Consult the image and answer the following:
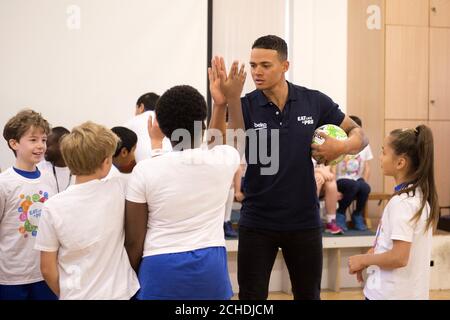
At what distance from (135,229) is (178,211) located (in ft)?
0.58

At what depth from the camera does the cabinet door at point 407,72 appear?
23.9ft

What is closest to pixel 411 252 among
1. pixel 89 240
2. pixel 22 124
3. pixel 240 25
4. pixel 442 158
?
pixel 89 240

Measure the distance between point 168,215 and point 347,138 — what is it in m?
1.22

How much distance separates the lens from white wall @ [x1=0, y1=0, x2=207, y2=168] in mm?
6035

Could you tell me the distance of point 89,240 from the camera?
7.25 ft

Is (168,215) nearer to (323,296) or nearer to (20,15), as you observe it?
(323,296)

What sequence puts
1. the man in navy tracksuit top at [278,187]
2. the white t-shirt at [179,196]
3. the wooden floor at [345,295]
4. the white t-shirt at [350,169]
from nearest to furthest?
the white t-shirt at [179,196] → the man in navy tracksuit top at [278,187] → the wooden floor at [345,295] → the white t-shirt at [350,169]

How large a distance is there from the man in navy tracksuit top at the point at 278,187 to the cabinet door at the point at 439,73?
4.81 meters

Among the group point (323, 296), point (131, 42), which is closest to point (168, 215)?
point (323, 296)

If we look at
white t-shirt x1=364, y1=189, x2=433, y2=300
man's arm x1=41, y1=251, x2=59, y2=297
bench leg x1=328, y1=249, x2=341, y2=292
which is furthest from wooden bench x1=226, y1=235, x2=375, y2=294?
man's arm x1=41, y1=251, x2=59, y2=297

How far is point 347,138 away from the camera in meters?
3.05

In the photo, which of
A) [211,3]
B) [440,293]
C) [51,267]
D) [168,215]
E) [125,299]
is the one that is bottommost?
[440,293]

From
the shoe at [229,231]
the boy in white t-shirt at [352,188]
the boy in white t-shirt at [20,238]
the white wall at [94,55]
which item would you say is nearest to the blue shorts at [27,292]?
the boy in white t-shirt at [20,238]

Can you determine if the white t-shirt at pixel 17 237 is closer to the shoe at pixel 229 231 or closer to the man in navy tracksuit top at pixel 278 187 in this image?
the man in navy tracksuit top at pixel 278 187
